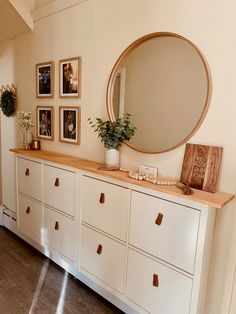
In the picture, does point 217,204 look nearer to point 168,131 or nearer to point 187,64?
point 168,131

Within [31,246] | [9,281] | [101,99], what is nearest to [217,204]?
[101,99]

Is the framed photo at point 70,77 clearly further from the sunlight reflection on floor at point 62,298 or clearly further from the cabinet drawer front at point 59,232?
the sunlight reflection on floor at point 62,298

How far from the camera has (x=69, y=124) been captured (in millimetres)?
2322

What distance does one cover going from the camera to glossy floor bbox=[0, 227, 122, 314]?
189 cm

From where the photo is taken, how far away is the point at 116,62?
1.87 metres

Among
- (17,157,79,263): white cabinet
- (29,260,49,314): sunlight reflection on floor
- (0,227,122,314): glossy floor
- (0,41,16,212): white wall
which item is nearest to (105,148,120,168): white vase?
(17,157,79,263): white cabinet

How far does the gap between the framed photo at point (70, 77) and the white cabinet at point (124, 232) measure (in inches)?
22.6

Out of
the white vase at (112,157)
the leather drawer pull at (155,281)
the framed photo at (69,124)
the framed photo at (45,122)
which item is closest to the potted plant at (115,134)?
the white vase at (112,157)

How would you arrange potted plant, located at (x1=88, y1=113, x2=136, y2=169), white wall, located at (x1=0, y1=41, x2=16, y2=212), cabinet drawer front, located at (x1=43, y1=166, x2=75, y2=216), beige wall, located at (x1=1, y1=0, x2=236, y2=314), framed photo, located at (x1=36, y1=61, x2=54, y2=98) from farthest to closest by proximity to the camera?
white wall, located at (x1=0, y1=41, x2=16, y2=212) < framed photo, located at (x1=36, y1=61, x2=54, y2=98) < cabinet drawer front, located at (x1=43, y1=166, x2=75, y2=216) < potted plant, located at (x1=88, y1=113, x2=136, y2=169) < beige wall, located at (x1=1, y1=0, x2=236, y2=314)

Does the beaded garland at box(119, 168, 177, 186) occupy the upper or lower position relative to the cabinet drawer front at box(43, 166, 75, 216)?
upper

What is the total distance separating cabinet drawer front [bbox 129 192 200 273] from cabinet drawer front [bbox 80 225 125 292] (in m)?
0.19

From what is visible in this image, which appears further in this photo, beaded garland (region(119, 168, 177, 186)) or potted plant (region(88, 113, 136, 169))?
potted plant (region(88, 113, 136, 169))

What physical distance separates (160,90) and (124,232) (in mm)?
945

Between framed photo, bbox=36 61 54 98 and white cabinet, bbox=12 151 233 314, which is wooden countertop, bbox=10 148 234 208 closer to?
white cabinet, bbox=12 151 233 314
